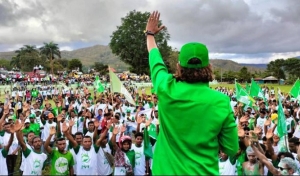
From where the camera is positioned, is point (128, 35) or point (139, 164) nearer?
point (139, 164)

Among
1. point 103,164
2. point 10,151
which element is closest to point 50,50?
point 10,151

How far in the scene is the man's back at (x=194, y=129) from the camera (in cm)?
148

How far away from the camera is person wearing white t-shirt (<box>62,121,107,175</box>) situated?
17.9ft

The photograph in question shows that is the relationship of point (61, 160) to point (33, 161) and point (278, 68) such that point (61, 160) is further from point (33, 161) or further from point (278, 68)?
point (278, 68)

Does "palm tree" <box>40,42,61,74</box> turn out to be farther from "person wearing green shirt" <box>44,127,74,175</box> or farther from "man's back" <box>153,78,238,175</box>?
"man's back" <box>153,78,238,175</box>

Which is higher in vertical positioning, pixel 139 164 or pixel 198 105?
pixel 198 105

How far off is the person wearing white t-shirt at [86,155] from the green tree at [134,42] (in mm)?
46883

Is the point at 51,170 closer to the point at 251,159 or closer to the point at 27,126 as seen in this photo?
the point at 251,159

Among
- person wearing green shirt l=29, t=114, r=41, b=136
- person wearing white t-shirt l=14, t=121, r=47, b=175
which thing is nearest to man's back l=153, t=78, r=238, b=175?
person wearing white t-shirt l=14, t=121, r=47, b=175

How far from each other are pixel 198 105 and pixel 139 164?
4.38 metres

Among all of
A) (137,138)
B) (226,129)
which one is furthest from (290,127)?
(226,129)

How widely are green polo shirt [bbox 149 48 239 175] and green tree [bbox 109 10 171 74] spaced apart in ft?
167

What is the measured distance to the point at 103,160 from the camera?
5.78 metres

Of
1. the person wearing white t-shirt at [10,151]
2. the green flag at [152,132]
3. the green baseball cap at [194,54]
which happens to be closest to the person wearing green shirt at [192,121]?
the green baseball cap at [194,54]
